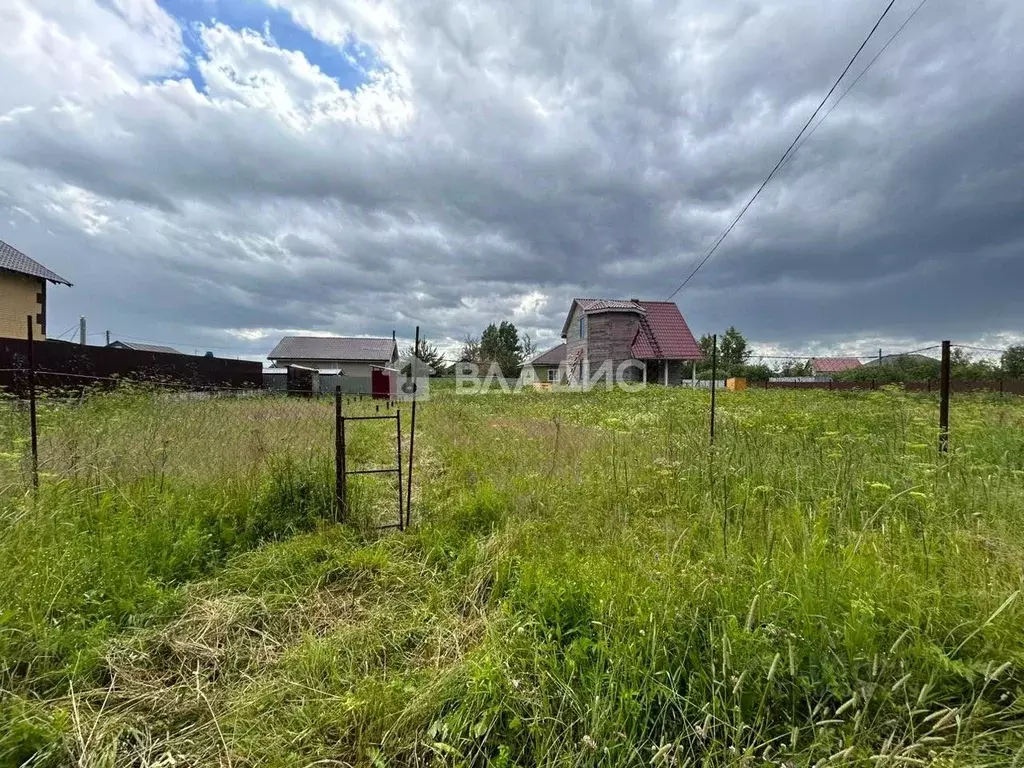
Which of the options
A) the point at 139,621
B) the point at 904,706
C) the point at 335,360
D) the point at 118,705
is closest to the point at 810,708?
the point at 904,706

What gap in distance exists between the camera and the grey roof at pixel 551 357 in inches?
1483

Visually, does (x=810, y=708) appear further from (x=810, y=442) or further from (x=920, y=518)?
(x=810, y=442)

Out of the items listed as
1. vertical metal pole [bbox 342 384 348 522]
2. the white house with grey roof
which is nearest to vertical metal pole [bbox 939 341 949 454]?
vertical metal pole [bbox 342 384 348 522]

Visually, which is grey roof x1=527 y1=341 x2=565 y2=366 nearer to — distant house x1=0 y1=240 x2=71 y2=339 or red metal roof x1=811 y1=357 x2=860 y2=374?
distant house x1=0 y1=240 x2=71 y2=339

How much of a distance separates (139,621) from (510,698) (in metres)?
2.07

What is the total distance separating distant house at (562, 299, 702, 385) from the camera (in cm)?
2433

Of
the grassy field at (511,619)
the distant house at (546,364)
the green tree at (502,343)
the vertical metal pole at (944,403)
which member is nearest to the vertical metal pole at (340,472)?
the grassy field at (511,619)

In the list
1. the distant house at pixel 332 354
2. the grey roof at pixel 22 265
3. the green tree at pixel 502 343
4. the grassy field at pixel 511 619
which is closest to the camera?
the grassy field at pixel 511 619

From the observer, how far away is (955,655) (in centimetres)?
178


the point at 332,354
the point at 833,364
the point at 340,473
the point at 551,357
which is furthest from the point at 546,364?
the point at 833,364

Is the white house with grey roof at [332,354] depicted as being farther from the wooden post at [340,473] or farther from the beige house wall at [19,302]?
the wooden post at [340,473]

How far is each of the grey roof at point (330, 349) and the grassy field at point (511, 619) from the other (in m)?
37.6

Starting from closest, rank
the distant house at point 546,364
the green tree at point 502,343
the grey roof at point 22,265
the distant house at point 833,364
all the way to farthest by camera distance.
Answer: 1. the grey roof at point 22,265
2. the distant house at point 546,364
3. the green tree at point 502,343
4. the distant house at point 833,364

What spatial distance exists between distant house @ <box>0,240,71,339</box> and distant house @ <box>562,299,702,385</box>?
A: 2428 centimetres
